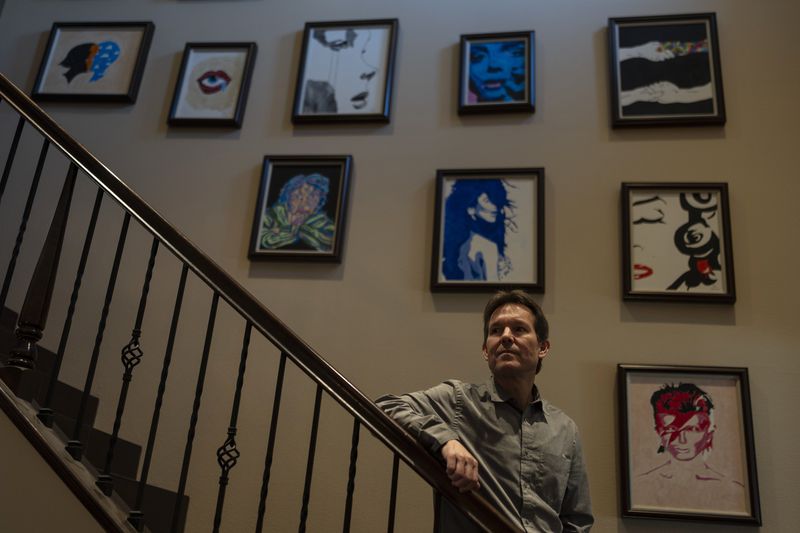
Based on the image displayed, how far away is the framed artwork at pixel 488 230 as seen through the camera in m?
3.36

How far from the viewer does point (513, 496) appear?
198cm

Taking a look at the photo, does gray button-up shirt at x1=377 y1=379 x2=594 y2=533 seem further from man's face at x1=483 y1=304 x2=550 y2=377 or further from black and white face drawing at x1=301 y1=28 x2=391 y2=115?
black and white face drawing at x1=301 y1=28 x2=391 y2=115

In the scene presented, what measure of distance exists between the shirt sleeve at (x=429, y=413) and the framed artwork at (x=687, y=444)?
122cm

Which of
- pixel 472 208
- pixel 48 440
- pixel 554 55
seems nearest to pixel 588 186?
pixel 472 208

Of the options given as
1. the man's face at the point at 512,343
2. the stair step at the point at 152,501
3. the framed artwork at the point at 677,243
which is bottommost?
the stair step at the point at 152,501

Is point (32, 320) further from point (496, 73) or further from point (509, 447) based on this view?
point (496, 73)

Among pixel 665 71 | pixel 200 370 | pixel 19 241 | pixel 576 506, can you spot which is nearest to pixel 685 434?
pixel 576 506

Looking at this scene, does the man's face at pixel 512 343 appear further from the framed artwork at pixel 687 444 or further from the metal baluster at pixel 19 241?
the metal baluster at pixel 19 241

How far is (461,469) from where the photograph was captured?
182cm

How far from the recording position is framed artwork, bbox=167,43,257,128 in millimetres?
3945

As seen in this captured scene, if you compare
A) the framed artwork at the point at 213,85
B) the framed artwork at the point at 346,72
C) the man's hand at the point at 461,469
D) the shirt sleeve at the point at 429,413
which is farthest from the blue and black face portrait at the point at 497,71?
the man's hand at the point at 461,469

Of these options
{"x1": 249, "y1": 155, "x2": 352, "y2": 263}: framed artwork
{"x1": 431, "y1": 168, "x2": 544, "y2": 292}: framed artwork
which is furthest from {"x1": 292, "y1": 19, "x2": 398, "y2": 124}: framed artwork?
{"x1": 431, "y1": 168, "x2": 544, "y2": 292}: framed artwork

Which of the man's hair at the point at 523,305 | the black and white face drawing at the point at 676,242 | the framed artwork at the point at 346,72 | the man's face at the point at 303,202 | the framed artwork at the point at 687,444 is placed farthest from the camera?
the framed artwork at the point at 346,72

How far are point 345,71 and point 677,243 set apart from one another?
1.97 m
